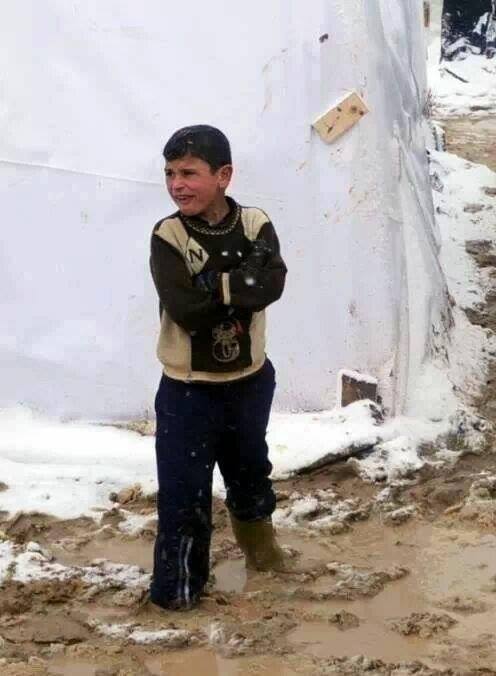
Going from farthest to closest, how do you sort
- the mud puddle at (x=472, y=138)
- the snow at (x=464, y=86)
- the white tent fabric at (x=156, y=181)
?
the snow at (x=464, y=86) < the mud puddle at (x=472, y=138) < the white tent fabric at (x=156, y=181)

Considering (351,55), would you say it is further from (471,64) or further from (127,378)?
(471,64)

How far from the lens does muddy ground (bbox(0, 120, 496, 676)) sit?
3.14m

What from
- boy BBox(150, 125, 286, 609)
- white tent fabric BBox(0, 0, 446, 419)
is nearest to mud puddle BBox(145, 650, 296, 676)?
boy BBox(150, 125, 286, 609)

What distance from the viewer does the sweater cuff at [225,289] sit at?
10.2 ft

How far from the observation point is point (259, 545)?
3600 millimetres

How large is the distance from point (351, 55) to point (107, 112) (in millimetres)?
948

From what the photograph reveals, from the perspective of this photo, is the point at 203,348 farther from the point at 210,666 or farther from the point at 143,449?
the point at 143,449

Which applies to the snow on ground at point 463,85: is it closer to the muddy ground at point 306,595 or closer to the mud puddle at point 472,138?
the mud puddle at point 472,138

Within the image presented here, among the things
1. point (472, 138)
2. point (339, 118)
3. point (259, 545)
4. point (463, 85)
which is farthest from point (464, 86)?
point (259, 545)

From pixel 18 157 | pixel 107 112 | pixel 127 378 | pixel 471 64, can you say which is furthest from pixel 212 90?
pixel 471 64

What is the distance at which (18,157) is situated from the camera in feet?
15.1

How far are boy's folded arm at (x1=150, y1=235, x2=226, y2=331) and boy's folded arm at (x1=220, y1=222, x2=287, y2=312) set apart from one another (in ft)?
0.15

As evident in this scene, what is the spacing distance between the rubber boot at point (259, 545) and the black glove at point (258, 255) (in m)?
0.80

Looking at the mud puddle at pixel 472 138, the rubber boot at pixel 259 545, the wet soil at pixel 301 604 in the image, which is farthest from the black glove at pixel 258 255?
the mud puddle at pixel 472 138
